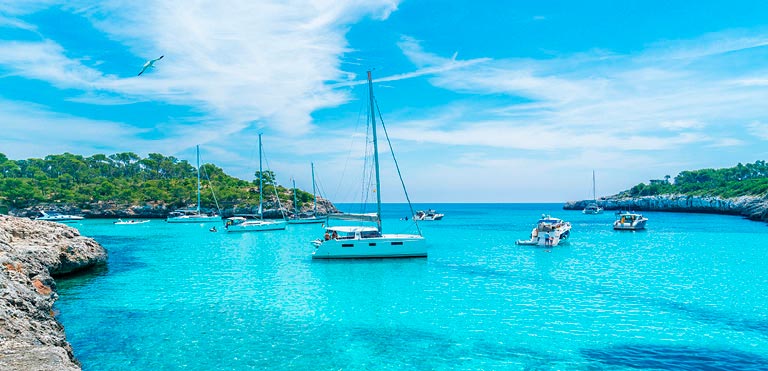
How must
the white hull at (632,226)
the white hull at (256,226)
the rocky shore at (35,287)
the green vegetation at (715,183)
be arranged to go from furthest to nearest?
the green vegetation at (715,183), the white hull at (256,226), the white hull at (632,226), the rocky shore at (35,287)

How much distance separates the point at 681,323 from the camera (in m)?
20.4

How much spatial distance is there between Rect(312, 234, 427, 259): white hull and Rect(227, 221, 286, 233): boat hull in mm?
42820

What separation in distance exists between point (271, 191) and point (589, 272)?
11616 centimetres

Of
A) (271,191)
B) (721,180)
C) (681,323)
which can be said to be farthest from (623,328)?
(721,180)

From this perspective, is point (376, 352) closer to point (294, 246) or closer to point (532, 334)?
point (532, 334)

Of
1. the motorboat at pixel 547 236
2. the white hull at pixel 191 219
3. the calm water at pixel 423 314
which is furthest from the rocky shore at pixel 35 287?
the white hull at pixel 191 219

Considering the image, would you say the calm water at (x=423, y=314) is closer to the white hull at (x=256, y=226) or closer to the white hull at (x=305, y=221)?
the white hull at (x=256, y=226)

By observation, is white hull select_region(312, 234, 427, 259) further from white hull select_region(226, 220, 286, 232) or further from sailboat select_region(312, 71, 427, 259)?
white hull select_region(226, 220, 286, 232)

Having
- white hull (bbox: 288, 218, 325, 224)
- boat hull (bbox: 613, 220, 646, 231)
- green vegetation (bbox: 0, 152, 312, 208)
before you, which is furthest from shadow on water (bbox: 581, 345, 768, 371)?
green vegetation (bbox: 0, 152, 312, 208)

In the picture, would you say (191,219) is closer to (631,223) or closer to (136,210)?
(136,210)

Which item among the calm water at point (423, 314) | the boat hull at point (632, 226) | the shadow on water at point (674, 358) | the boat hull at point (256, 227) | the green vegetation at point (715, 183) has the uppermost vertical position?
the green vegetation at point (715, 183)

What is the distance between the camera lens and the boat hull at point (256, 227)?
261 feet

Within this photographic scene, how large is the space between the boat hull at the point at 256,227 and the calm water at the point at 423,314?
3735cm

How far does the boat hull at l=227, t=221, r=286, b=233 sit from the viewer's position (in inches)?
3127
